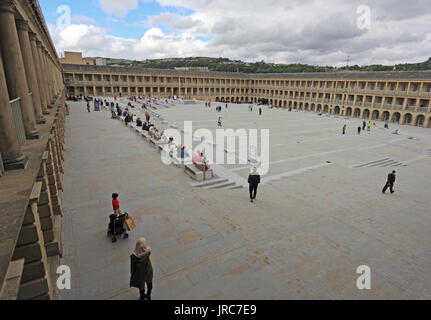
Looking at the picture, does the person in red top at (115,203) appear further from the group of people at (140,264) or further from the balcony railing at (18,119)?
the group of people at (140,264)

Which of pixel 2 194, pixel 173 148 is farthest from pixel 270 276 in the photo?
pixel 173 148

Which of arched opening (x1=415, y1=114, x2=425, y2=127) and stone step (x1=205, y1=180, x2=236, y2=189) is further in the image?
arched opening (x1=415, y1=114, x2=425, y2=127)

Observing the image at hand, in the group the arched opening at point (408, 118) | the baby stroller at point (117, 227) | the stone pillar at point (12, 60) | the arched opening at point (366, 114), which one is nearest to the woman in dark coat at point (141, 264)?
the baby stroller at point (117, 227)

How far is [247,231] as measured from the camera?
7.86m

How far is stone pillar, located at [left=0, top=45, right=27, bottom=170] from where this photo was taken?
15.8ft

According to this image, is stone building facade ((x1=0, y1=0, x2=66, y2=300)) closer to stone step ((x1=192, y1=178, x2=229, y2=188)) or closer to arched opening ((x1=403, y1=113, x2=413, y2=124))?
stone step ((x1=192, y1=178, x2=229, y2=188))

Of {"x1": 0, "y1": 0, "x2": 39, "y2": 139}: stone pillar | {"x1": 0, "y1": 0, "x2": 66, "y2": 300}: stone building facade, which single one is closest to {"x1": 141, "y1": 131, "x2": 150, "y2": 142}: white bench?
{"x1": 0, "y1": 0, "x2": 66, "y2": 300}: stone building facade

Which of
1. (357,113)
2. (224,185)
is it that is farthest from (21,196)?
(357,113)

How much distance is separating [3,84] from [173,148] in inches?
433

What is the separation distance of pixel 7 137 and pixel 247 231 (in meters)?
6.45

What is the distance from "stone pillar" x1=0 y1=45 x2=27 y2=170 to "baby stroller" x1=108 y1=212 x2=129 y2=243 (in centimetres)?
259

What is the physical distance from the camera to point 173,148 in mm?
15680

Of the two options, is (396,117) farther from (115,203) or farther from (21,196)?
(21,196)
